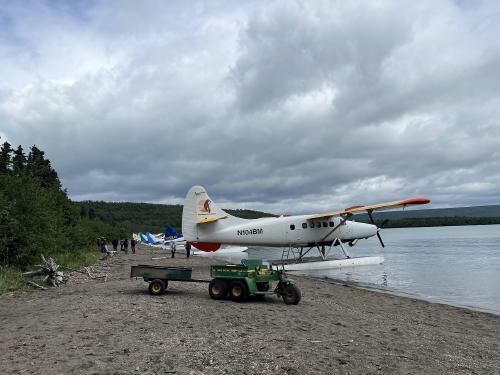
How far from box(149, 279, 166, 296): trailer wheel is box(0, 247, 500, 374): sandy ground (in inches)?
9.7

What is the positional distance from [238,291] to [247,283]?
425 mm

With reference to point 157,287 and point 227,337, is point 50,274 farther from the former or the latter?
point 227,337

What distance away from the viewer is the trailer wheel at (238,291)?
42.1 ft

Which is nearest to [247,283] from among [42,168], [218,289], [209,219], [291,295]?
[218,289]

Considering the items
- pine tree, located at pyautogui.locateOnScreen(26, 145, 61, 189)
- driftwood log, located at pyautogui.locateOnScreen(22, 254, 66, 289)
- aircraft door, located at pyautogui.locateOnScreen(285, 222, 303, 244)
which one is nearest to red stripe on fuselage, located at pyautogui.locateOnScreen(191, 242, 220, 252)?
aircraft door, located at pyautogui.locateOnScreen(285, 222, 303, 244)

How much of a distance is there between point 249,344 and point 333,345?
1.63 metres

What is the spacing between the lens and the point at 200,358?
22.2ft

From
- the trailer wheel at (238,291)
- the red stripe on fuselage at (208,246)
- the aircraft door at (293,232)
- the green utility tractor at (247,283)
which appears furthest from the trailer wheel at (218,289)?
the aircraft door at (293,232)

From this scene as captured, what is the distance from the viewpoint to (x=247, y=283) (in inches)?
504

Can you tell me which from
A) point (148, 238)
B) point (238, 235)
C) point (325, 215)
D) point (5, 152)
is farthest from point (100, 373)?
point (148, 238)

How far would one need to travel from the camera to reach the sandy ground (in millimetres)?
6586

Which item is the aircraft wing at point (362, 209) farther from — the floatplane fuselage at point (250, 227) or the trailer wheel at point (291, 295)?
the trailer wheel at point (291, 295)

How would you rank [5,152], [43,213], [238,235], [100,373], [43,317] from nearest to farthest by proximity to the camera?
1. [100,373]
2. [43,317]
3. [43,213]
4. [238,235]
5. [5,152]

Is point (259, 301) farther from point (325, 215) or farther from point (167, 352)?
point (325, 215)
